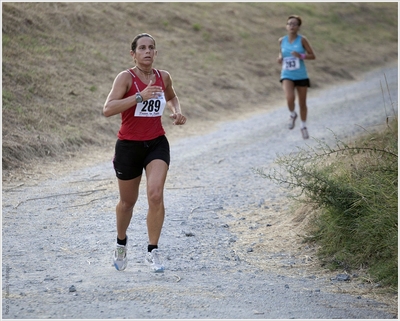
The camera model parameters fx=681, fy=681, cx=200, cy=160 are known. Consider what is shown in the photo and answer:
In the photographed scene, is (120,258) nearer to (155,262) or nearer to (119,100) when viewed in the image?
(155,262)

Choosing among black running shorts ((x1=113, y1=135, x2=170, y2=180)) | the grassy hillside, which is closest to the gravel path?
black running shorts ((x1=113, y1=135, x2=170, y2=180))

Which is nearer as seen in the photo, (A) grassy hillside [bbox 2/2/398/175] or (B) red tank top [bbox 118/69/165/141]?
(B) red tank top [bbox 118/69/165/141]

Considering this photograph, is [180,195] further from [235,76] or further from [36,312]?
[235,76]

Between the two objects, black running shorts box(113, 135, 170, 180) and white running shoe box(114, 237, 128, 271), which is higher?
black running shorts box(113, 135, 170, 180)

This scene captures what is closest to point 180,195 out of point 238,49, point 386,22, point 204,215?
point 204,215

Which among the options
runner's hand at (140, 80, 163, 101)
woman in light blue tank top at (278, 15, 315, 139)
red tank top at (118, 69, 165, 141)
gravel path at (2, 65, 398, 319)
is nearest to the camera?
gravel path at (2, 65, 398, 319)

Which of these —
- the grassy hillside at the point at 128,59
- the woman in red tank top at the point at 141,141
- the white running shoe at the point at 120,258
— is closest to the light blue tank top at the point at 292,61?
the grassy hillside at the point at 128,59

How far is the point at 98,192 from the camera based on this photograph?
8531 millimetres

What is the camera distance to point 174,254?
6180 mm

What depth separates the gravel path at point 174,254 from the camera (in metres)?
4.76

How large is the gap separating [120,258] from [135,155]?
2.84 ft

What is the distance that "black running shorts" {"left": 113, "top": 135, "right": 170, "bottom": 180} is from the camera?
5562 millimetres

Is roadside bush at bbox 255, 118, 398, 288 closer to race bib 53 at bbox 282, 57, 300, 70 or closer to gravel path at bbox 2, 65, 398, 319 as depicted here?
gravel path at bbox 2, 65, 398, 319

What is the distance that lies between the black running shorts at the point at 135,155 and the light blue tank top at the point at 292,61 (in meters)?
6.37
